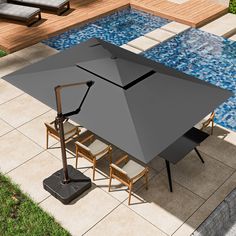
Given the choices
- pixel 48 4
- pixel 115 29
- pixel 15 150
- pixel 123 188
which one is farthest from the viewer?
pixel 48 4

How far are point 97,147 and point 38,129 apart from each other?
8.02ft

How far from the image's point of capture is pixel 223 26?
60.3 ft

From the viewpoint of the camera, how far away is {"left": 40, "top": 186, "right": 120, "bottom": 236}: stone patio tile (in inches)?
352

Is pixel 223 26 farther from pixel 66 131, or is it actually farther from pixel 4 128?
pixel 4 128

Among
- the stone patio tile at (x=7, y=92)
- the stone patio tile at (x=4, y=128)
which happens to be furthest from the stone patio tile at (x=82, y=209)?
the stone patio tile at (x=7, y=92)

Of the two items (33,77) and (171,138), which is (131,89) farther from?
(33,77)

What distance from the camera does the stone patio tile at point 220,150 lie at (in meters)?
10.8

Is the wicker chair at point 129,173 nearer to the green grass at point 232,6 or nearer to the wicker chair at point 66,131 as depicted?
the wicker chair at point 66,131

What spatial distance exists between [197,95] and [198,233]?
3.09 meters

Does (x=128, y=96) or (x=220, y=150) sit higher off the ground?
(x=128, y=96)

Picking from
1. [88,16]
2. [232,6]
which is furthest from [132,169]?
[232,6]

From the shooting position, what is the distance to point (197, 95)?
8.92 meters

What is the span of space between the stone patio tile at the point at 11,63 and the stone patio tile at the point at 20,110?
77.1 inches

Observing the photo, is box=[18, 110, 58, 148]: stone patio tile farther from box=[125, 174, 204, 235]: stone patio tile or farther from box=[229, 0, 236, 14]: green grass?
box=[229, 0, 236, 14]: green grass
